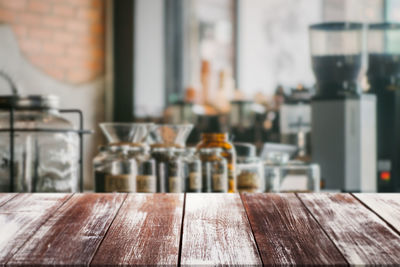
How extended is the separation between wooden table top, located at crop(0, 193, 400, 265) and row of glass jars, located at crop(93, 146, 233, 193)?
0.81 feet

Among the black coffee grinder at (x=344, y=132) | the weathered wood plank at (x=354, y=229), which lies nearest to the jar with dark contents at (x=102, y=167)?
the weathered wood plank at (x=354, y=229)

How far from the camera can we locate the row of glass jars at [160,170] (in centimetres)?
121

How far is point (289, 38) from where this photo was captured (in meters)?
Result: 3.69

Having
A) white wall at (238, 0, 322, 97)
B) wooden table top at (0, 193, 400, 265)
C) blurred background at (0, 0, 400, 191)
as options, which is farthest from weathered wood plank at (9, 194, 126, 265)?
white wall at (238, 0, 322, 97)

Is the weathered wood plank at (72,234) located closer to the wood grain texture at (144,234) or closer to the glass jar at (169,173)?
the wood grain texture at (144,234)

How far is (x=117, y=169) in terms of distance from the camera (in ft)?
3.99

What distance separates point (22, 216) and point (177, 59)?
269 cm

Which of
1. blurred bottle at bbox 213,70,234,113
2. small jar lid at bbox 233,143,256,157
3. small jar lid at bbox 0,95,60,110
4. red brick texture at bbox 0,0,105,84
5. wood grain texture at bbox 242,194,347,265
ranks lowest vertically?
wood grain texture at bbox 242,194,347,265

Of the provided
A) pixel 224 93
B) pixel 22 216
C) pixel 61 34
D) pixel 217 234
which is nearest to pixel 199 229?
pixel 217 234

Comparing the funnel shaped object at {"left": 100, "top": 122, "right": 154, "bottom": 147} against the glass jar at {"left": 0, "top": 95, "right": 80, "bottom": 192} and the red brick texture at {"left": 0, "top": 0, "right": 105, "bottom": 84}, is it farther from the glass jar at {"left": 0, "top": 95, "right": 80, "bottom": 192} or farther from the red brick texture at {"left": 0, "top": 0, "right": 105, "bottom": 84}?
the red brick texture at {"left": 0, "top": 0, "right": 105, "bottom": 84}

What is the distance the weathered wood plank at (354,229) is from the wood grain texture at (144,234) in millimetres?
216

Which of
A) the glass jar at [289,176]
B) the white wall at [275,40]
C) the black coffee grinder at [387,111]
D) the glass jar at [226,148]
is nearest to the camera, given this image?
the glass jar at [226,148]

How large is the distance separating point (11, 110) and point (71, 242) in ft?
2.40

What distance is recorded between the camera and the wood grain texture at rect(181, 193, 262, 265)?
2.00 feet
